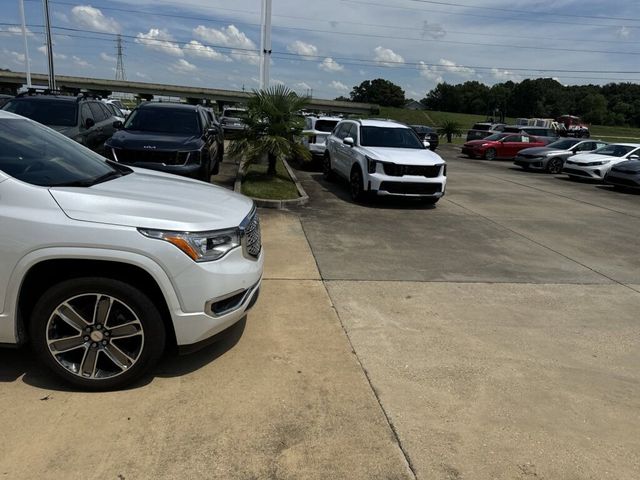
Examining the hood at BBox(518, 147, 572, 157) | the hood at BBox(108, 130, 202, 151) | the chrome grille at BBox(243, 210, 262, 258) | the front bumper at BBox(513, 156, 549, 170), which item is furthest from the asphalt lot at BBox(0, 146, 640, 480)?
the hood at BBox(518, 147, 572, 157)

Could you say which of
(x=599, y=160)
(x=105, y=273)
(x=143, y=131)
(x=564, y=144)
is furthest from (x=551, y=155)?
(x=105, y=273)

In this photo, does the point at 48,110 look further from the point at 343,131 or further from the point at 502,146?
the point at 502,146

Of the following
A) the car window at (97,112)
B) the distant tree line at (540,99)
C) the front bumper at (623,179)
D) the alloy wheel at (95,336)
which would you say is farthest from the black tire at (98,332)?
the distant tree line at (540,99)

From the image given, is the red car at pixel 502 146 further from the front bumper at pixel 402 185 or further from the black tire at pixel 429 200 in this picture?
the front bumper at pixel 402 185

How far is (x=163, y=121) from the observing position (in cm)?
995

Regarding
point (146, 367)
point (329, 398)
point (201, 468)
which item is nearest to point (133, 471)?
point (201, 468)

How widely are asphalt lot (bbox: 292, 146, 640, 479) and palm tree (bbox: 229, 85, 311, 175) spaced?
8.11 feet

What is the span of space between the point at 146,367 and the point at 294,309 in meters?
1.81

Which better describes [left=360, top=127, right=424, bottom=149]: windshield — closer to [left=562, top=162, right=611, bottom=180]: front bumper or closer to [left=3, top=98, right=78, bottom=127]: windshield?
[left=3, top=98, right=78, bottom=127]: windshield

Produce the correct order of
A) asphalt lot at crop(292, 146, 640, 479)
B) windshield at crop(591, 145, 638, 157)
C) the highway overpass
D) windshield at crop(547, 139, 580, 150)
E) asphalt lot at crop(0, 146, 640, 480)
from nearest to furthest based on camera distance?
asphalt lot at crop(0, 146, 640, 480)
asphalt lot at crop(292, 146, 640, 479)
windshield at crop(591, 145, 638, 157)
windshield at crop(547, 139, 580, 150)
the highway overpass

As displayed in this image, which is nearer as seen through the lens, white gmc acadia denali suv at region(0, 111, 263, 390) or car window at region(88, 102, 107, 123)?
white gmc acadia denali suv at region(0, 111, 263, 390)

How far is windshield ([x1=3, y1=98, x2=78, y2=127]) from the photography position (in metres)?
10.1

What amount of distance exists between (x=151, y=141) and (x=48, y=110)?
335 cm

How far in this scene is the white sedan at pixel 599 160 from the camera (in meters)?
17.8
